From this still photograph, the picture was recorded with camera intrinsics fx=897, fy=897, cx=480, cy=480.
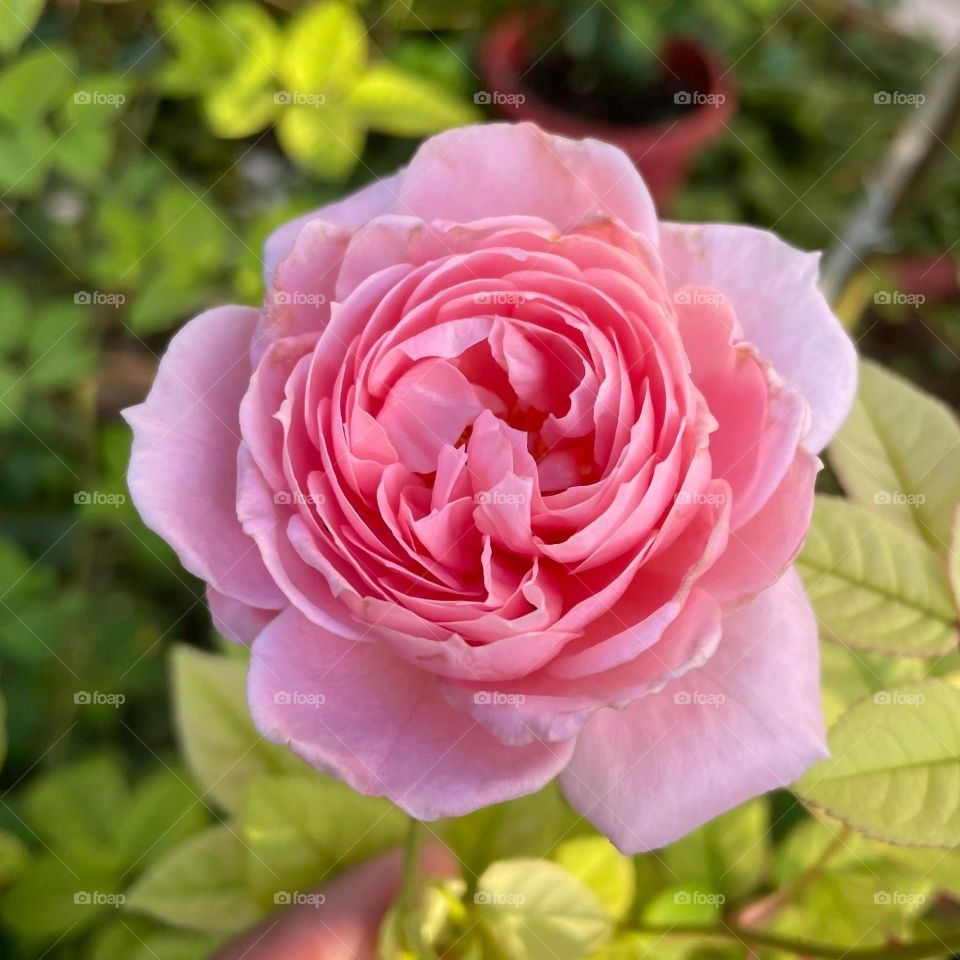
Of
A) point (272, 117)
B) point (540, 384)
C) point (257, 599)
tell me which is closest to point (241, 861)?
point (257, 599)

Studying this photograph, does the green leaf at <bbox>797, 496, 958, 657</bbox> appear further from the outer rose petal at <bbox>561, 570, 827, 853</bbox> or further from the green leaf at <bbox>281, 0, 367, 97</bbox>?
the green leaf at <bbox>281, 0, 367, 97</bbox>

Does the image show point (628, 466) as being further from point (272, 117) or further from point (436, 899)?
point (272, 117)

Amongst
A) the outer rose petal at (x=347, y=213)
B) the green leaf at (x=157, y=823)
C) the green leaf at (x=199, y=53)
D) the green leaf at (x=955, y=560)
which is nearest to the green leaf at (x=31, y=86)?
the green leaf at (x=199, y=53)

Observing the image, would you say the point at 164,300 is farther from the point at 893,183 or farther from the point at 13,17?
the point at 893,183

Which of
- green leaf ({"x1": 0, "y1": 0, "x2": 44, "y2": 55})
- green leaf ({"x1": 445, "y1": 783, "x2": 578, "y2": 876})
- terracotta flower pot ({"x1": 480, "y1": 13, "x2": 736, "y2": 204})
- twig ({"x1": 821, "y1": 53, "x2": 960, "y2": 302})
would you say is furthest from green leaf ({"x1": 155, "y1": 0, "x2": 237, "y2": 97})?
twig ({"x1": 821, "y1": 53, "x2": 960, "y2": 302})

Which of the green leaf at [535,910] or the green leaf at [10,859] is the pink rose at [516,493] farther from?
the green leaf at [10,859]

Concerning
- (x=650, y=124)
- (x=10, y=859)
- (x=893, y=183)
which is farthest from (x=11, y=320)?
(x=893, y=183)
